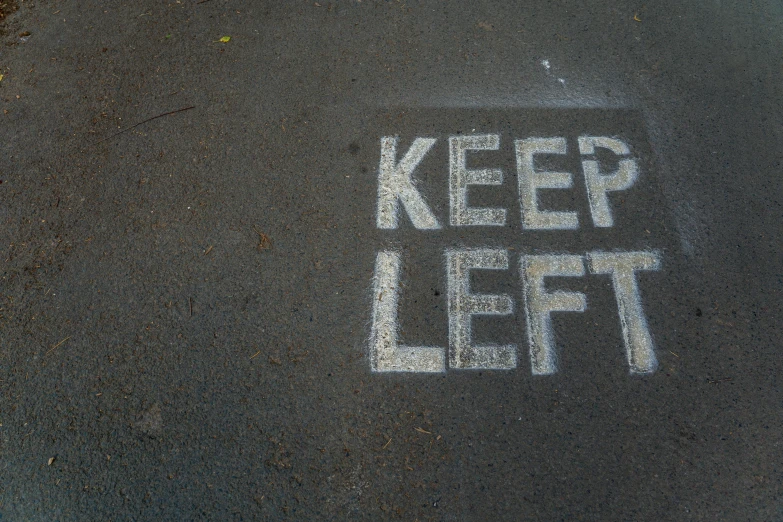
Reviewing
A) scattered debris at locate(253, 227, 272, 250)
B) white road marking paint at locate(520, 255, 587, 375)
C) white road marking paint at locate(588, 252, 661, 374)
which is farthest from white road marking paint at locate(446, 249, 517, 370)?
scattered debris at locate(253, 227, 272, 250)

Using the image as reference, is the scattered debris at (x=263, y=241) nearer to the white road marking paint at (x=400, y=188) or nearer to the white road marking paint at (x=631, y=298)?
the white road marking paint at (x=400, y=188)

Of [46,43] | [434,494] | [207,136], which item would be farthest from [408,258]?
[46,43]

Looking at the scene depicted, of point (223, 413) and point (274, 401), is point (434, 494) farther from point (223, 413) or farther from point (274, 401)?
point (223, 413)

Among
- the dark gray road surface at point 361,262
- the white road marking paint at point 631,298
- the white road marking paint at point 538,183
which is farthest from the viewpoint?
the white road marking paint at point 538,183

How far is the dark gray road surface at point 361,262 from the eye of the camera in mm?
3176

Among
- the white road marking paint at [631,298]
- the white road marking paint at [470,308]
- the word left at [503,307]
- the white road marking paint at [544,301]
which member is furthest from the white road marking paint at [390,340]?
the white road marking paint at [631,298]

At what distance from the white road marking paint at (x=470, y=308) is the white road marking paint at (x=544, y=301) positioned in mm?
124

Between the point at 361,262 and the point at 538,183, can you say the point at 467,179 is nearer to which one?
the point at 538,183

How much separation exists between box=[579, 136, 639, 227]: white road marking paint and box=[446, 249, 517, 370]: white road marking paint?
0.74 metres

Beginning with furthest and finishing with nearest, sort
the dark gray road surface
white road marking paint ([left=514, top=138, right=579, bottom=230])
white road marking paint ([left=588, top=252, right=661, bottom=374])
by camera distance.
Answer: white road marking paint ([left=514, top=138, right=579, bottom=230])
white road marking paint ([left=588, top=252, right=661, bottom=374])
the dark gray road surface

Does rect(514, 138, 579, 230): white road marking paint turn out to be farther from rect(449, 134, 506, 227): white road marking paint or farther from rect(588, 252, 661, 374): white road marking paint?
rect(588, 252, 661, 374): white road marking paint

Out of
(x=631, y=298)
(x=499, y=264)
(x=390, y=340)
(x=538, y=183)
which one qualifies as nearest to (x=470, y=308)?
(x=499, y=264)

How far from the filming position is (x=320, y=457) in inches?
127

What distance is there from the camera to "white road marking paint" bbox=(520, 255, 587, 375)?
3.46 meters
